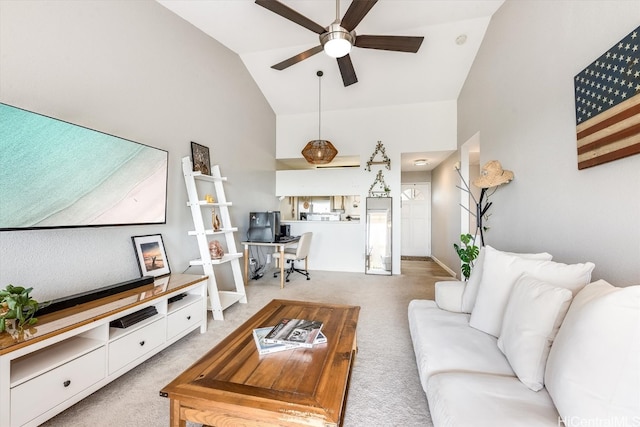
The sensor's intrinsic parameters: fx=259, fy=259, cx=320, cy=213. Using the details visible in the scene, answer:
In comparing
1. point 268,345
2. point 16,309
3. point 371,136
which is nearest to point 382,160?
point 371,136

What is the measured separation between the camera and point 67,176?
166 cm

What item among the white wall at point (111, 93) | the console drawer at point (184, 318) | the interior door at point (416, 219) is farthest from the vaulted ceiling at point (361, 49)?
the console drawer at point (184, 318)

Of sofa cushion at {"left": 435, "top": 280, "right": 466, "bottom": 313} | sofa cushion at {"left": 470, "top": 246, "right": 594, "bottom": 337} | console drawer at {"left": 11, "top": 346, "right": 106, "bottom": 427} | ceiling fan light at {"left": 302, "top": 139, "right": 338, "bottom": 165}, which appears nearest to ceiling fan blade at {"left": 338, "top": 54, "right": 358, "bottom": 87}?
ceiling fan light at {"left": 302, "top": 139, "right": 338, "bottom": 165}

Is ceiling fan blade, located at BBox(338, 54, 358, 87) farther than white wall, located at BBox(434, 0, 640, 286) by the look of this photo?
Yes

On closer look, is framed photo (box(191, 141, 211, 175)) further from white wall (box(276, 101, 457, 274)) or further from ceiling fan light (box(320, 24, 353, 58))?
white wall (box(276, 101, 457, 274))

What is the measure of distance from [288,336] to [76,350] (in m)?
1.19

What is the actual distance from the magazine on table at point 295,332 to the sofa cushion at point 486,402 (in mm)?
621

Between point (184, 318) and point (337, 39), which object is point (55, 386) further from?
point (337, 39)

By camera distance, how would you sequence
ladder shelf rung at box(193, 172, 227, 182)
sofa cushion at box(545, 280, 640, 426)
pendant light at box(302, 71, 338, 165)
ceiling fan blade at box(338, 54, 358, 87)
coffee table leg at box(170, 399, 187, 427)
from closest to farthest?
sofa cushion at box(545, 280, 640, 426) < coffee table leg at box(170, 399, 187, 427) < ceiling fan blade at box(338, 54, 358, 87) < ladder shelf rung at box(193, 172, 227, 182) < pendant light at box(302, 71, 338, 165)

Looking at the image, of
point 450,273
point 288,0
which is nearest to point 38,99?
point 288,0

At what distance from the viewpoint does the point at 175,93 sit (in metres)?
2.76

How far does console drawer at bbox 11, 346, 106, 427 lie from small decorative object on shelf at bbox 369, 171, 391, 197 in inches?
163

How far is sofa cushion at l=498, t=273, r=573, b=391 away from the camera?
1.10 m

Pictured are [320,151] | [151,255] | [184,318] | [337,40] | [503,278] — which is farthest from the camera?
[320,151]
